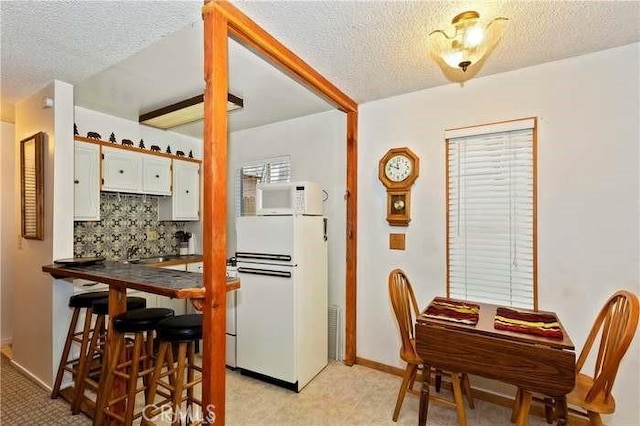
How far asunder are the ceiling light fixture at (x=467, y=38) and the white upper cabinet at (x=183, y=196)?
3.16m

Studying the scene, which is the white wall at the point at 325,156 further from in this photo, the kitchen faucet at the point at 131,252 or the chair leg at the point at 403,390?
the kitchen faucet at the point at 131,252

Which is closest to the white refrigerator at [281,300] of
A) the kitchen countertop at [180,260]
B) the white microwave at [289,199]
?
the white microwave at [289,199]

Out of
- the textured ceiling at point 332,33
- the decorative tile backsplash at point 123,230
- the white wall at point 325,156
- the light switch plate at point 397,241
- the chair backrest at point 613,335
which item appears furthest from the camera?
the decorative tile backsplash at point 123,230

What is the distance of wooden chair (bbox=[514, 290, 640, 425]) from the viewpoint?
1517 mm

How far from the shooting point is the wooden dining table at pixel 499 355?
1.61 metres

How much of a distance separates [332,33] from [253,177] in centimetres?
229

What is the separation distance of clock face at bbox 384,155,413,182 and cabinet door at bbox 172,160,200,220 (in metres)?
2.54

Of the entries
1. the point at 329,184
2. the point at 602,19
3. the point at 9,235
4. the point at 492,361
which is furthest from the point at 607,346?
the point at 9,235

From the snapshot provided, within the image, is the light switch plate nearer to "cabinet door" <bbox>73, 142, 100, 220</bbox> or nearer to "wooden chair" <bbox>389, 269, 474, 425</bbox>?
"wooden chair" <bbox>389, 269, 474, 425</bbox>

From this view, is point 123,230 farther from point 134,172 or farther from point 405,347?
point 405,347

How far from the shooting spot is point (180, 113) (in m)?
3.14

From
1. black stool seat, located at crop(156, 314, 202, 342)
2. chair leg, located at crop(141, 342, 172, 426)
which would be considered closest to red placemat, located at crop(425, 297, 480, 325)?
black stool seat, located at crop(156, 314, 202, 342)

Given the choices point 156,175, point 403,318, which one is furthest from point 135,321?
point 156,175

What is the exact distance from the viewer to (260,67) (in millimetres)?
2287
